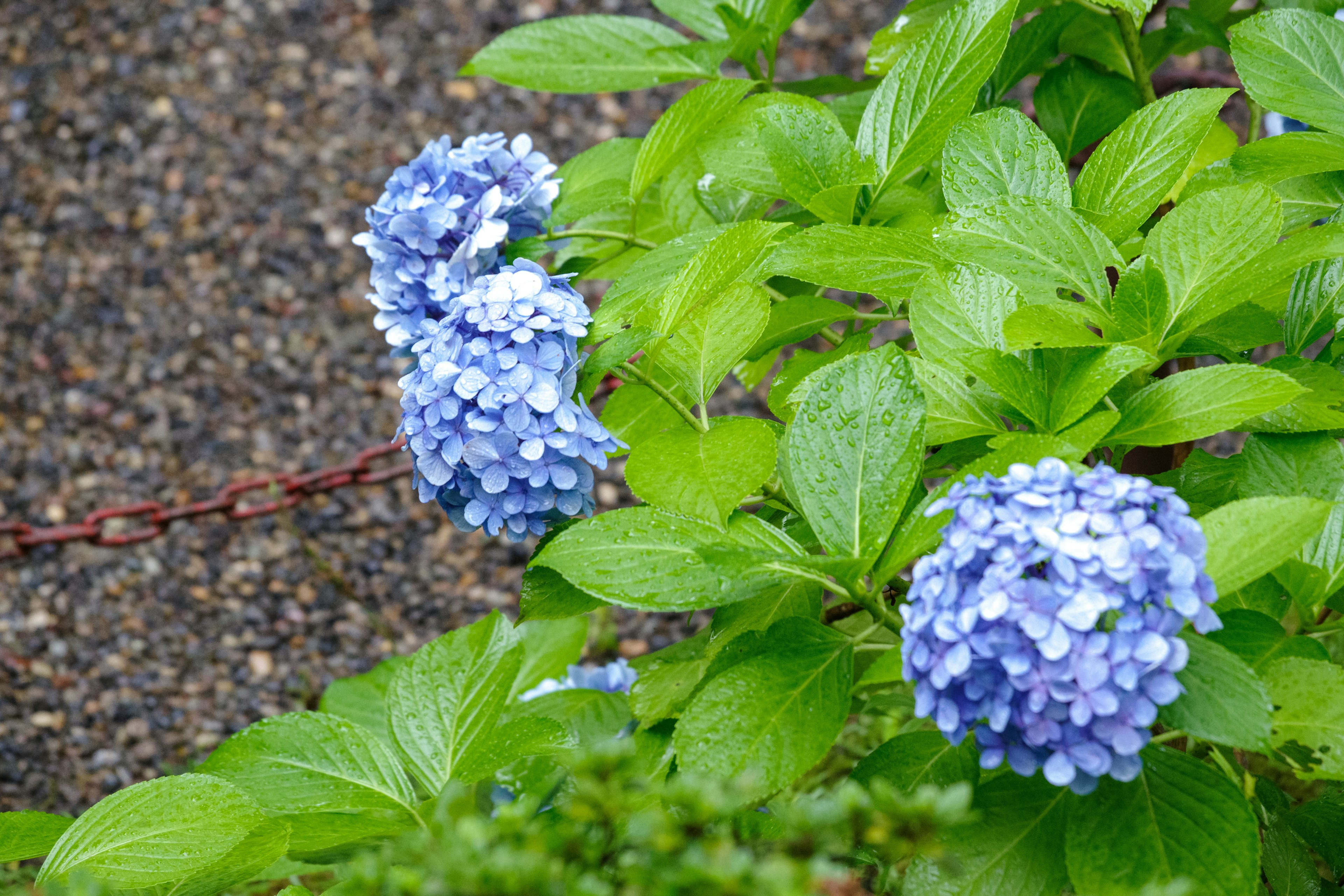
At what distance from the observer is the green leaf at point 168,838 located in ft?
2.76

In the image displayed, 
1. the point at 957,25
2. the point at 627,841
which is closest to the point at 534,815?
the point at 627,841

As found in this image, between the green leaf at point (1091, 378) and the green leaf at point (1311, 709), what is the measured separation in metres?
0.20

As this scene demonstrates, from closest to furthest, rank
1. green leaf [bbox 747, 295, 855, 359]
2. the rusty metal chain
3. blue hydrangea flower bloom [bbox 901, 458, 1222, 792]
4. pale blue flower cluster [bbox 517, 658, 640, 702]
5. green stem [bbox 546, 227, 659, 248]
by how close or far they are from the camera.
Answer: blue hydrangea flower bloom [bbox 901, 458, 1222, 792] < green leaf [bbox 747, 295, 855, 359] < green stem [bbox 546, 227, 659, 248] < pale blue flower cluster [bbox 517, 658, 640, 702] < the rusty metal chain

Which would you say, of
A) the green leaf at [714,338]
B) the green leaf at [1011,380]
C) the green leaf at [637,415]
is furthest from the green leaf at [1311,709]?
the green leaf at [637,415]

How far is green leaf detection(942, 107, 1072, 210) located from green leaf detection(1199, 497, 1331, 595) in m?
0.32

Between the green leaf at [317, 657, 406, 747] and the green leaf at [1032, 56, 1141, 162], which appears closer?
the green leaf at [1032, 56, 1141, 162]

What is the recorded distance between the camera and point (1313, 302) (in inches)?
36.0

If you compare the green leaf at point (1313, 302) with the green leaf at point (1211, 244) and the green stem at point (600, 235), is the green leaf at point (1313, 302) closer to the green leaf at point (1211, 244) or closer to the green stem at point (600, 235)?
the green leaf at point (1211, 244)

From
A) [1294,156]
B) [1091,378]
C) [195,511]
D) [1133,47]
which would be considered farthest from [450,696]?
[195,511]

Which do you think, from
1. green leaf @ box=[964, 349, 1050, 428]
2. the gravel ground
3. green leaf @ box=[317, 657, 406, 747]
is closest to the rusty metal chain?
the gravel ground

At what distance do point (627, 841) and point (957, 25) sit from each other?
0.70 m

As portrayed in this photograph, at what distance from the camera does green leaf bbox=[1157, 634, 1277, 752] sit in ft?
2.04

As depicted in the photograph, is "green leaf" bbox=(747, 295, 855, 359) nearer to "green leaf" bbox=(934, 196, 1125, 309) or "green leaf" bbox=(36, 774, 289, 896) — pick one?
"green leaf" bbox=(934, 196, 1125, 309)

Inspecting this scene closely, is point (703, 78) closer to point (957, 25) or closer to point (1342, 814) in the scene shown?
point (957, 25)
